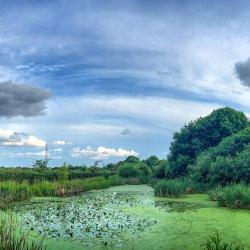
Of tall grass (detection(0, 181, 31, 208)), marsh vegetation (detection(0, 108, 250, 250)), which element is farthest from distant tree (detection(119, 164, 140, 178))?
tall grass (detection(0, 181, 31, 208))

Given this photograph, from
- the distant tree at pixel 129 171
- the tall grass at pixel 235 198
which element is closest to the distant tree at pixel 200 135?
the distant tree at pixel 129 171

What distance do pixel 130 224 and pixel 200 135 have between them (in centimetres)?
2065

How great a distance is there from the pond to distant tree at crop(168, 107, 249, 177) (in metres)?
13.6

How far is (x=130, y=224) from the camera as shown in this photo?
1230 cm

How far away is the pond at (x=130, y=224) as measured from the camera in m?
9.89

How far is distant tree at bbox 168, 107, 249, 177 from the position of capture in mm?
31172

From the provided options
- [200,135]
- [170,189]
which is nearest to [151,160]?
[200,135]

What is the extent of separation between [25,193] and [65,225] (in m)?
8.28

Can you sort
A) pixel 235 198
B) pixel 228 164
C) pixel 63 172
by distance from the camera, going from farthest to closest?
pixel 63 172 < pixel 228 164 < pixel 235 198

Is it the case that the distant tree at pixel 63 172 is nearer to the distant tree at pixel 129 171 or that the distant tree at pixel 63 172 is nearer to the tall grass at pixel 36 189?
the tall grass at pixel 36 189

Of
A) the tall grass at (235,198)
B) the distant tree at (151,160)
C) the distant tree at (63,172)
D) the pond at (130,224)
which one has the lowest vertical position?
the pond at (130,224)

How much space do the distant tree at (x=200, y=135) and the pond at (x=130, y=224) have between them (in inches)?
537

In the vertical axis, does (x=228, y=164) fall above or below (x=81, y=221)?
above

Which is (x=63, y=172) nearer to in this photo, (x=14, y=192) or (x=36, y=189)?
(x=36, y=189)
